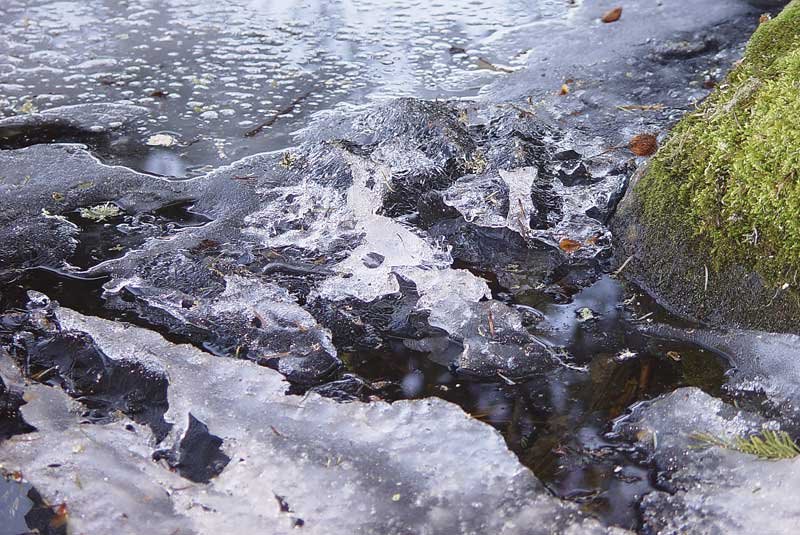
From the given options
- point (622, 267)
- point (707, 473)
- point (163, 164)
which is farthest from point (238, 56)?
point (707, 473)

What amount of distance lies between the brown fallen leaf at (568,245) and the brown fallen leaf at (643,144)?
107 cm

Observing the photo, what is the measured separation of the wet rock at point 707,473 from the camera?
1.88 m

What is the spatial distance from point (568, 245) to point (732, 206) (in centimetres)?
76

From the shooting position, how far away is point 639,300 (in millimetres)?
2844

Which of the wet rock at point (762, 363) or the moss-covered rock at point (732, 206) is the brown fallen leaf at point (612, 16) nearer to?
the moss-covered rock at point (732, 206)

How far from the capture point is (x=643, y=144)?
4070 millimetres

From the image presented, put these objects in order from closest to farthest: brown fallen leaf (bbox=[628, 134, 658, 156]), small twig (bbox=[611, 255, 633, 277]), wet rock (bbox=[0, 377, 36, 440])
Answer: wet rock (bbox=[0, 377, 36, 440]) → small twig (bbox=[611, 255, 633, 277]) → brown fallen leaf (bbox=[628, 134, 658, 156])

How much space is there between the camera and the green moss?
8.11ft

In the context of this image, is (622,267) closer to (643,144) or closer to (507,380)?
(507,380)

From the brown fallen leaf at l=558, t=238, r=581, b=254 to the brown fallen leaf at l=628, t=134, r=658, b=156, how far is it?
1068mm

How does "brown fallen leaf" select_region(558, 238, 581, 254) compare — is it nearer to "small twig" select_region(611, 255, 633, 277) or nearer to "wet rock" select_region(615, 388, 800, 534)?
"small twig" select_region(611, 255, 633, 277)

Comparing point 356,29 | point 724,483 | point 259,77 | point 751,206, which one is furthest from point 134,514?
point 356,29

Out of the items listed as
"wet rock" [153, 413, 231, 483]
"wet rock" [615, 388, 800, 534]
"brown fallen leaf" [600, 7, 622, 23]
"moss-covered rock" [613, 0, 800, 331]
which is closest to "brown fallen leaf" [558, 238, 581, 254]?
"moss-covered rock" [613, 0, 800, 331]

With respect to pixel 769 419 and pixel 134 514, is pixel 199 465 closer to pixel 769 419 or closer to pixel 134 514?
pixel 134 514
